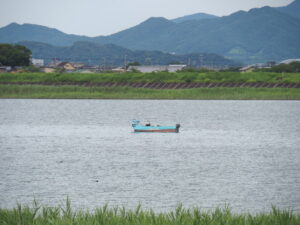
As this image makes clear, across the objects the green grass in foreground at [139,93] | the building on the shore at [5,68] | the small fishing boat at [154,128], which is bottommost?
the small fishing boat at [154,128]

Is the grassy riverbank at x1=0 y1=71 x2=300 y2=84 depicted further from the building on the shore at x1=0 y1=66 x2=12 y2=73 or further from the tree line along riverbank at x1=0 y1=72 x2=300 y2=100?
the building on the shore at x1=0 y1=66 x2=12 y2=73

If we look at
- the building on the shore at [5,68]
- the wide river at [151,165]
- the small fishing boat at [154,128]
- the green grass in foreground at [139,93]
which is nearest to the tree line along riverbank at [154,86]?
the green grass in foreground at [139,93]

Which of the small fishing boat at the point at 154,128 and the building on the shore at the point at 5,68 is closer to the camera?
the small fishing boat at the point at 154,128

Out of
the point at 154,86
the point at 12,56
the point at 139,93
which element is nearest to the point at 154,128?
the point at 139,93

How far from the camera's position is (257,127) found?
2248 inches

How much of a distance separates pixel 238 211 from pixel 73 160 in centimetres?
1448

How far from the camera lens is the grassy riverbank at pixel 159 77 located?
9344cm

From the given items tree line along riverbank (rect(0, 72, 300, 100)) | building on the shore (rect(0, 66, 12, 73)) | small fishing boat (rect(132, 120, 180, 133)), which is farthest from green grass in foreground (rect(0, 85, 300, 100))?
building on the shore (rect(0, 66, 12, 73))

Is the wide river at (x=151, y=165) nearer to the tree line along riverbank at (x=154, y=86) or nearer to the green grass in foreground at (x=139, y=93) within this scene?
the green grass in foreground at (x=139, y=93)

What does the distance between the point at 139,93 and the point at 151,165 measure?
53.7m

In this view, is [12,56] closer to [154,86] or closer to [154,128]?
[154,86]

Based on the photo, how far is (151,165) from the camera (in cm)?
3250

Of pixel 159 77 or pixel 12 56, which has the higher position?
pixel 12 56

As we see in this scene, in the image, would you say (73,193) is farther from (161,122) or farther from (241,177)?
(161,122)
